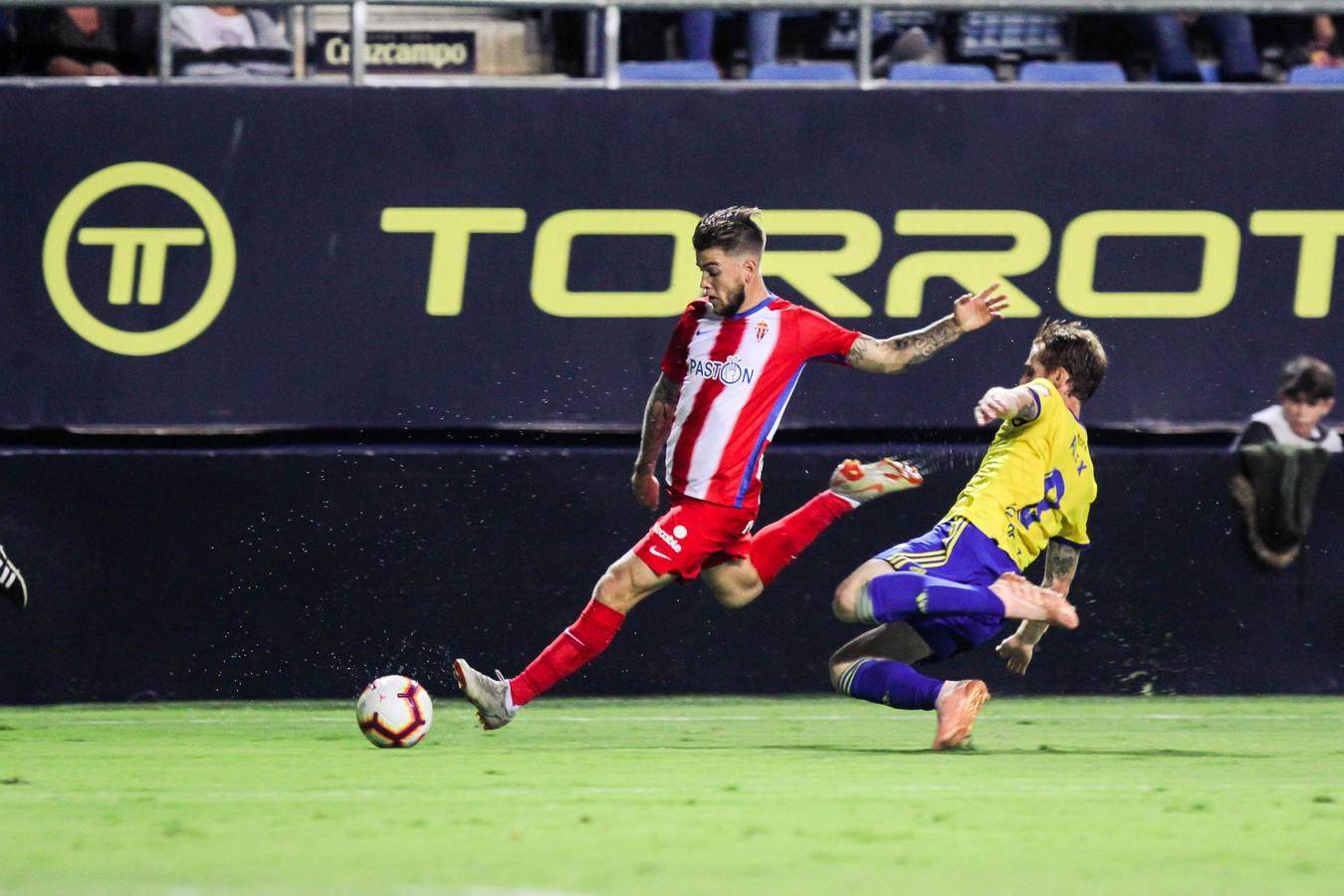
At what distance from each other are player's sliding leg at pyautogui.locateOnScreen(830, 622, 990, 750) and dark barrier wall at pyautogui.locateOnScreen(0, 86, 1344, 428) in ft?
6.64

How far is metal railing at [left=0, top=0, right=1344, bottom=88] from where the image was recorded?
30.0 feet

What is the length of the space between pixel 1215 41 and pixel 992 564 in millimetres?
3541

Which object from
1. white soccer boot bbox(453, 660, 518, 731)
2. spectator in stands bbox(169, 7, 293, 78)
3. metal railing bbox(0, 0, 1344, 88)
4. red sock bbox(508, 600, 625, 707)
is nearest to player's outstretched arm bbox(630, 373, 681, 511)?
red sock bbox(508, 600, 625, 707)

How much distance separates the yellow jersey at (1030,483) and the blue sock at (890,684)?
0.56 meters

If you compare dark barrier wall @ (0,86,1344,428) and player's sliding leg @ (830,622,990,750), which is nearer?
Answer: player's sliding leg @ (830,622,990,750)

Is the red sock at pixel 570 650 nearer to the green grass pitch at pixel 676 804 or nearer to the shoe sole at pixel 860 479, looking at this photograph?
the green grass pitch at pixel 676 804

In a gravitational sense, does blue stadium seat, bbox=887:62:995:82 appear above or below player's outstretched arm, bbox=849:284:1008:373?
above

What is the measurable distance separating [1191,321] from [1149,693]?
162cm

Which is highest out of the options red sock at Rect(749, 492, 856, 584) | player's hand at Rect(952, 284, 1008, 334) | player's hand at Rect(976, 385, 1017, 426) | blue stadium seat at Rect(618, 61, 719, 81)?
blue stadium seat at Rect(618, 61, 719, 81)

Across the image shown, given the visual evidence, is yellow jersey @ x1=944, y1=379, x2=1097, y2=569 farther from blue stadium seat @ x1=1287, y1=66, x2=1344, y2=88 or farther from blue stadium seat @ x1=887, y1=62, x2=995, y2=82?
blue stadium seat @ x1=1287, y1=66, x2=1344, y2=88

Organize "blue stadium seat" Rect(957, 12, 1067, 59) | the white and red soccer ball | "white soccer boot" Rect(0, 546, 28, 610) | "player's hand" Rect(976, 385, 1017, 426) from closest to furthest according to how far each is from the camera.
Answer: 1. "player's hand" Rect(976, 385, 1017, 426)
2. the white and red soccer ball
3. "white soccer boot" Rect(0, 546, 28, 610)
4. "blue stadium seat" Rect(957, 12, 1067, 59)

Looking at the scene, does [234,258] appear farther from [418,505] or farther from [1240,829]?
[1240,829]

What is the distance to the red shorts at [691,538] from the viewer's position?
7223 millimetres

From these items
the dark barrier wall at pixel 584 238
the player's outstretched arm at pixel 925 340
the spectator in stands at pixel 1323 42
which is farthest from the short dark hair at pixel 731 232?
the spectator in stands at pixel 1323 42
